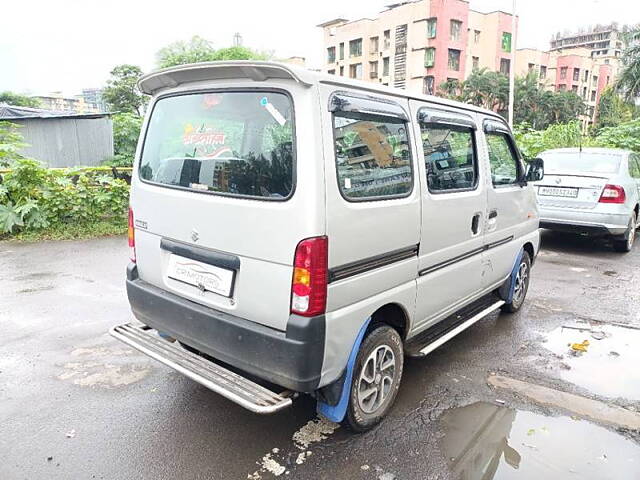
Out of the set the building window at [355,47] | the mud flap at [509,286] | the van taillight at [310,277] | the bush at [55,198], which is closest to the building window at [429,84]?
the building window at [355,47]

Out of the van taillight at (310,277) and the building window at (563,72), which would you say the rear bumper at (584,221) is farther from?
the building window at (563,72)

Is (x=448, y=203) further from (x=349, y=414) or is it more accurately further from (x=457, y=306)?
(x=349, y=414)

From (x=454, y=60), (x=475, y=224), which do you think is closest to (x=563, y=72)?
(x=454, y=60)

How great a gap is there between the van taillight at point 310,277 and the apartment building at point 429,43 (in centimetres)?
5025

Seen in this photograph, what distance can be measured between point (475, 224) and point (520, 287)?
164cm

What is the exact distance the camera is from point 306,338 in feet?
7.53

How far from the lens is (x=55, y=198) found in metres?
7.96

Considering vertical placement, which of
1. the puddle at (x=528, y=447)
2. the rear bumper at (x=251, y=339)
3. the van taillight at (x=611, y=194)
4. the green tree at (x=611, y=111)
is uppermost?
the green tree at (x=611, y=111)

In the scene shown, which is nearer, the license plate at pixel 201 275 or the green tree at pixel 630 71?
the license plate at pixel 201 275

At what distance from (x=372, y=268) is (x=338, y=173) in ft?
1.95

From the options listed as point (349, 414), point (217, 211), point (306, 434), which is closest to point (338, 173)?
point (217, 211)

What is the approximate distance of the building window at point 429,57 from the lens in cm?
4841

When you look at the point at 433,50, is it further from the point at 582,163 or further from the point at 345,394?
the point at 345,394

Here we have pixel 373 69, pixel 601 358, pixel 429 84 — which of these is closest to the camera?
pixel 601 358
